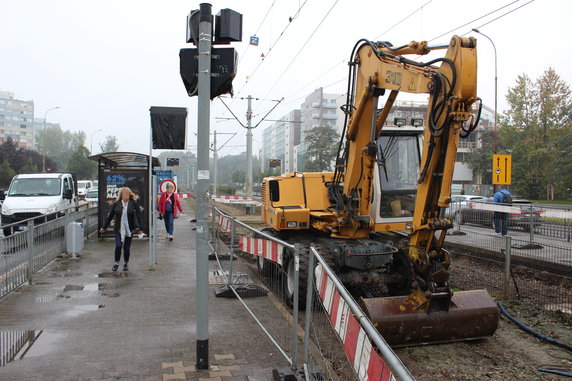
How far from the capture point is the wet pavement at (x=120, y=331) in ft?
15.6

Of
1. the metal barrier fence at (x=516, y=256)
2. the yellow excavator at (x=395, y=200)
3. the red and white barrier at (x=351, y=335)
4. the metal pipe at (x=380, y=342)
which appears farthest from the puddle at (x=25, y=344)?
the metal barrier fence at (x=516, y=256)

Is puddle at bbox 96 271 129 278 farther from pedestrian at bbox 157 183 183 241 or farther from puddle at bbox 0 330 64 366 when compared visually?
pedestrian at bbox 157 183 183 241

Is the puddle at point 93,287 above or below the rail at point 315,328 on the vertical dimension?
below

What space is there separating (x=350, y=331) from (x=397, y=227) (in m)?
5.04

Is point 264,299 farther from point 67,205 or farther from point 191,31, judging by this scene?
point 67,205

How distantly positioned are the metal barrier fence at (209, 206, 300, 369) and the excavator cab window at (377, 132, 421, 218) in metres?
1.93

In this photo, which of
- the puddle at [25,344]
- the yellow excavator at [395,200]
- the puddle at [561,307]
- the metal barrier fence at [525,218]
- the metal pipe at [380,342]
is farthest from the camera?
the metal barrier fence at [525,218]

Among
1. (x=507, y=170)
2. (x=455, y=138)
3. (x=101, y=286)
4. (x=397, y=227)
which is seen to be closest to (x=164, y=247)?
(x=101, y=286)

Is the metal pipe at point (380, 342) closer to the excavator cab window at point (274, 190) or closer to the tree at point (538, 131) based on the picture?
the excavator cab window at point (274, 190)

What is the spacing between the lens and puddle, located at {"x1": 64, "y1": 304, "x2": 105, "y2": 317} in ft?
21.9

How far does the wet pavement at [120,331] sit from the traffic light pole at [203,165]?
358mm

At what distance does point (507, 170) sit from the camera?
19.2 metres

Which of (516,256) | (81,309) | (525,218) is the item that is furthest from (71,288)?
(525,218)

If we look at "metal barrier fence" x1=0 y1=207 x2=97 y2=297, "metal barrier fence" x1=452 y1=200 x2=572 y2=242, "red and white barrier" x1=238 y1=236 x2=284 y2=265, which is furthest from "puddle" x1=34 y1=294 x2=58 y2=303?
"metal barrier fence" x1=452 y1=200 x2=572 y2=242
